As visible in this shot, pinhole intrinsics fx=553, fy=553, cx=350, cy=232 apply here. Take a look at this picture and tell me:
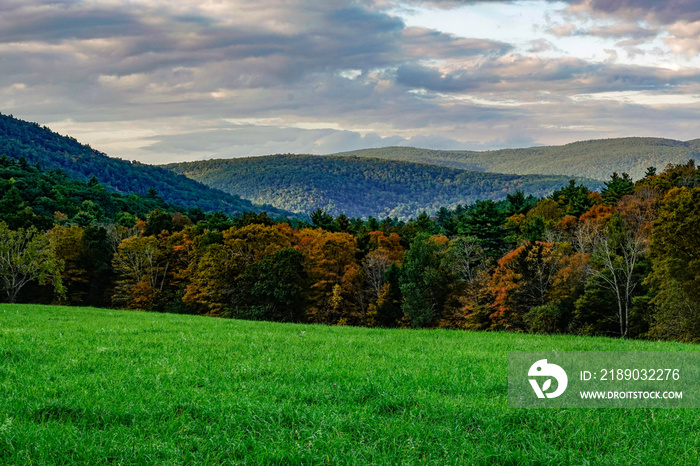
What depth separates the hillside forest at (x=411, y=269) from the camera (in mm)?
47750

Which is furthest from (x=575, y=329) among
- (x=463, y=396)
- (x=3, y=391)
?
(x=3, y=391)

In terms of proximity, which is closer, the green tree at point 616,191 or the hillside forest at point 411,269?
the hillside forest at point 411,269

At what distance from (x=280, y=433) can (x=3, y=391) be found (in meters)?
5.04

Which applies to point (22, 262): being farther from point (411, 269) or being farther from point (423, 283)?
point (423, 283)

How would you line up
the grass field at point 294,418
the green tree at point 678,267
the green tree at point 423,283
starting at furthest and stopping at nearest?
the green tree at point 423,283
the green tree at point 678,267
the grass field at point 294,418

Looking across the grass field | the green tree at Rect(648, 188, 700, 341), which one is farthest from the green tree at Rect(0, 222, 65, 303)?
the green tree at Rect(648, 188, 700, 341)

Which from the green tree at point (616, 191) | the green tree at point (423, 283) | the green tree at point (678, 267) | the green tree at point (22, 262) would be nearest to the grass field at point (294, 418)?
the green tree at point (678, 267)

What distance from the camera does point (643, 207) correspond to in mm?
69812

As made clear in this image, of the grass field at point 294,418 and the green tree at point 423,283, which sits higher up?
the grass field at point 294,418

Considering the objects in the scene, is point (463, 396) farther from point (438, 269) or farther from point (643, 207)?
point (643, 207)

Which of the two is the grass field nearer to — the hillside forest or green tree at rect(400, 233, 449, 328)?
the hillside forest

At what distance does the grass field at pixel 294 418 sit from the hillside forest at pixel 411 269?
108ft

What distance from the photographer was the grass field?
663 cm

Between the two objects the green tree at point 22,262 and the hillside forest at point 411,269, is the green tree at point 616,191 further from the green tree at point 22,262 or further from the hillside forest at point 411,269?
the green tree at point 22,262
